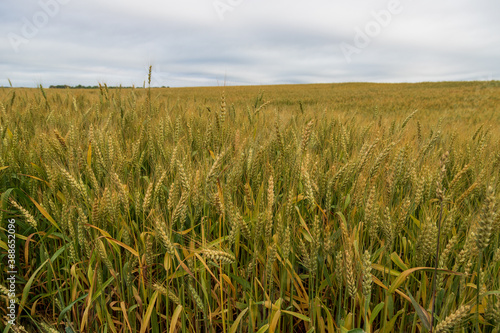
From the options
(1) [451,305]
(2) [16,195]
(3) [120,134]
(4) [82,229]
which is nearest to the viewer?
(1) [451,305]

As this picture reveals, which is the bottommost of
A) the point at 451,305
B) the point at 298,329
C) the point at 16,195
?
the point at 298,329

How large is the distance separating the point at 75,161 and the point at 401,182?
1770mm

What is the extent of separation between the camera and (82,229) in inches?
45.2

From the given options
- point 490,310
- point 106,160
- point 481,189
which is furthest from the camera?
point 106,160

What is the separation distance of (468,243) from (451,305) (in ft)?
0.89

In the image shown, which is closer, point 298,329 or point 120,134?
point 298,329

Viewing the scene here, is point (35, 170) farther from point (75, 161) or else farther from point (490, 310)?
point (490, 310)

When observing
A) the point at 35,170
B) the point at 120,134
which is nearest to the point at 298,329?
the point at 35,170

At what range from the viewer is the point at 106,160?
1542mm

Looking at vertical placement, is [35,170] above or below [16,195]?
above

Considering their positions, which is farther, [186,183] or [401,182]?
[401,182]

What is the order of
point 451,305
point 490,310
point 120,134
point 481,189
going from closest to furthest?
point 490,310 → point 451,305 → point 481,189 → point 120,134

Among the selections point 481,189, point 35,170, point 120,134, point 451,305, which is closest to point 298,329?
point 451,305

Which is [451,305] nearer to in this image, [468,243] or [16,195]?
[468,243]
